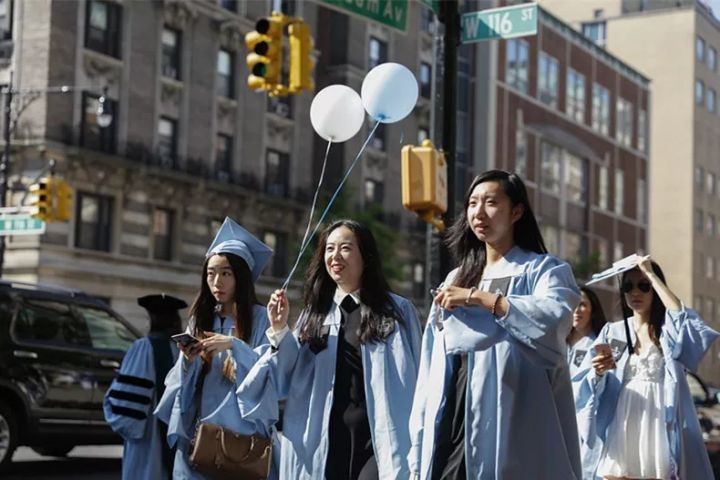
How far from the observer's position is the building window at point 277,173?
141ft

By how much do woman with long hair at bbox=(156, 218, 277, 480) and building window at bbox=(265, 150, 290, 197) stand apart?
35.8 m

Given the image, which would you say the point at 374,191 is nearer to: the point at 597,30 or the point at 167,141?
the point at 167,141

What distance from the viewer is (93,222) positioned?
36.0m

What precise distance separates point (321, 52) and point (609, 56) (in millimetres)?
21696

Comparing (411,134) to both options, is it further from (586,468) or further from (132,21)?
(586,468)

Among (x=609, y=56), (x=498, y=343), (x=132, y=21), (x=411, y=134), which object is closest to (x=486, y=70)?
(x=411, y=134)

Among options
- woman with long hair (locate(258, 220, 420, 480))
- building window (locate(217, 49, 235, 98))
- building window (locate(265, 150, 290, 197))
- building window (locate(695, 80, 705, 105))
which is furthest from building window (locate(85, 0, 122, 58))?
building window (locate(695, 80, 705, 105))

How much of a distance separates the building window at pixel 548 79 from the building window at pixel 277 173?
52.7ft

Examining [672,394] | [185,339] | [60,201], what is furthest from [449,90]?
[60,201]

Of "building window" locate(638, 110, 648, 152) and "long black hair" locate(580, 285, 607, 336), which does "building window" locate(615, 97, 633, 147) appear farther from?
"long black hair" locate(580, 285, 607, 336)

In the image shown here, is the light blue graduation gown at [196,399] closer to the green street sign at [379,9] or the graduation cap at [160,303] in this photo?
the graduation cap at [160,303]

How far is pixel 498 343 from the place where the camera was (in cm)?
474

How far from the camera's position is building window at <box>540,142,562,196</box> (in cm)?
5600

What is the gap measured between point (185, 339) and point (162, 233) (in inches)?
1279
